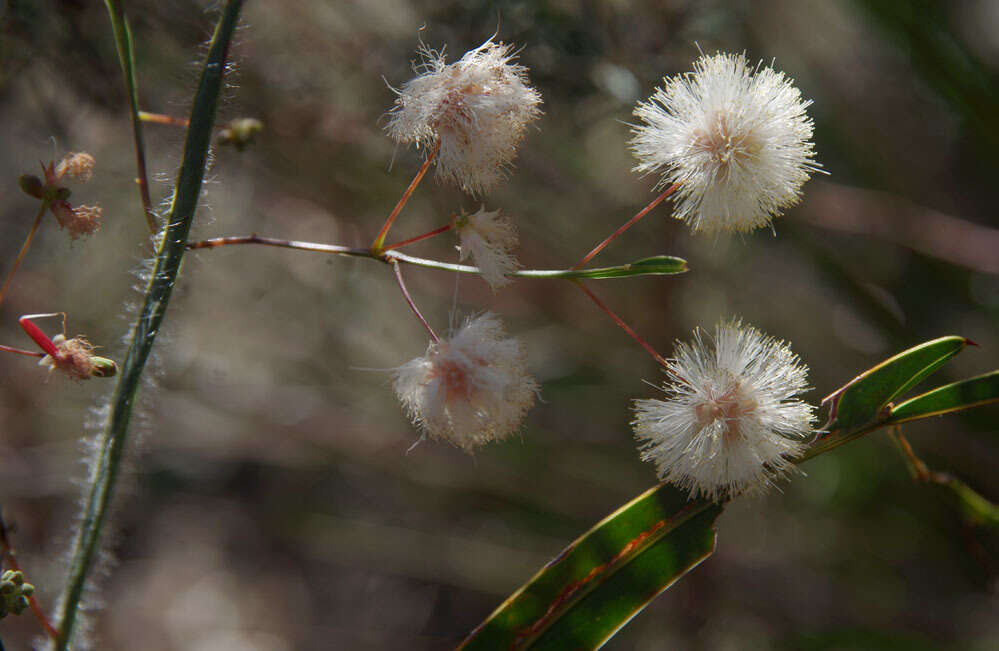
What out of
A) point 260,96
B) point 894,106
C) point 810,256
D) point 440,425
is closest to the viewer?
point 440,425

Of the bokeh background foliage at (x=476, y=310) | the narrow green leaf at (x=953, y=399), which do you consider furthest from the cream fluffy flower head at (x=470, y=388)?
the bokeh background foliage at (x=476, y=310)

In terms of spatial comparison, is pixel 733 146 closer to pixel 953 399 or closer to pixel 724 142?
pixel 724 142

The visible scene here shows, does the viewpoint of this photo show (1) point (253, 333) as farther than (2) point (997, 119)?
Yes

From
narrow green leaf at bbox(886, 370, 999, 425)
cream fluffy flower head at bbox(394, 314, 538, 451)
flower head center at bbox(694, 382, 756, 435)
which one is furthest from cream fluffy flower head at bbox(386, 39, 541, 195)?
narrow green leaf at bbox(886, 370, 999, 425)

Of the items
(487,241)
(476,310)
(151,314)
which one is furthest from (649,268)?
(476,310)

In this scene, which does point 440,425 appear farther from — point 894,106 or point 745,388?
point 894,106

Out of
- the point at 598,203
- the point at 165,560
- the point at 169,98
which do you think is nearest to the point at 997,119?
the point at 598,203

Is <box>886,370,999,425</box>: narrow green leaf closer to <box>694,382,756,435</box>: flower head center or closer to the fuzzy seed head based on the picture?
<box>694,382,756,435</box>: flower head center
